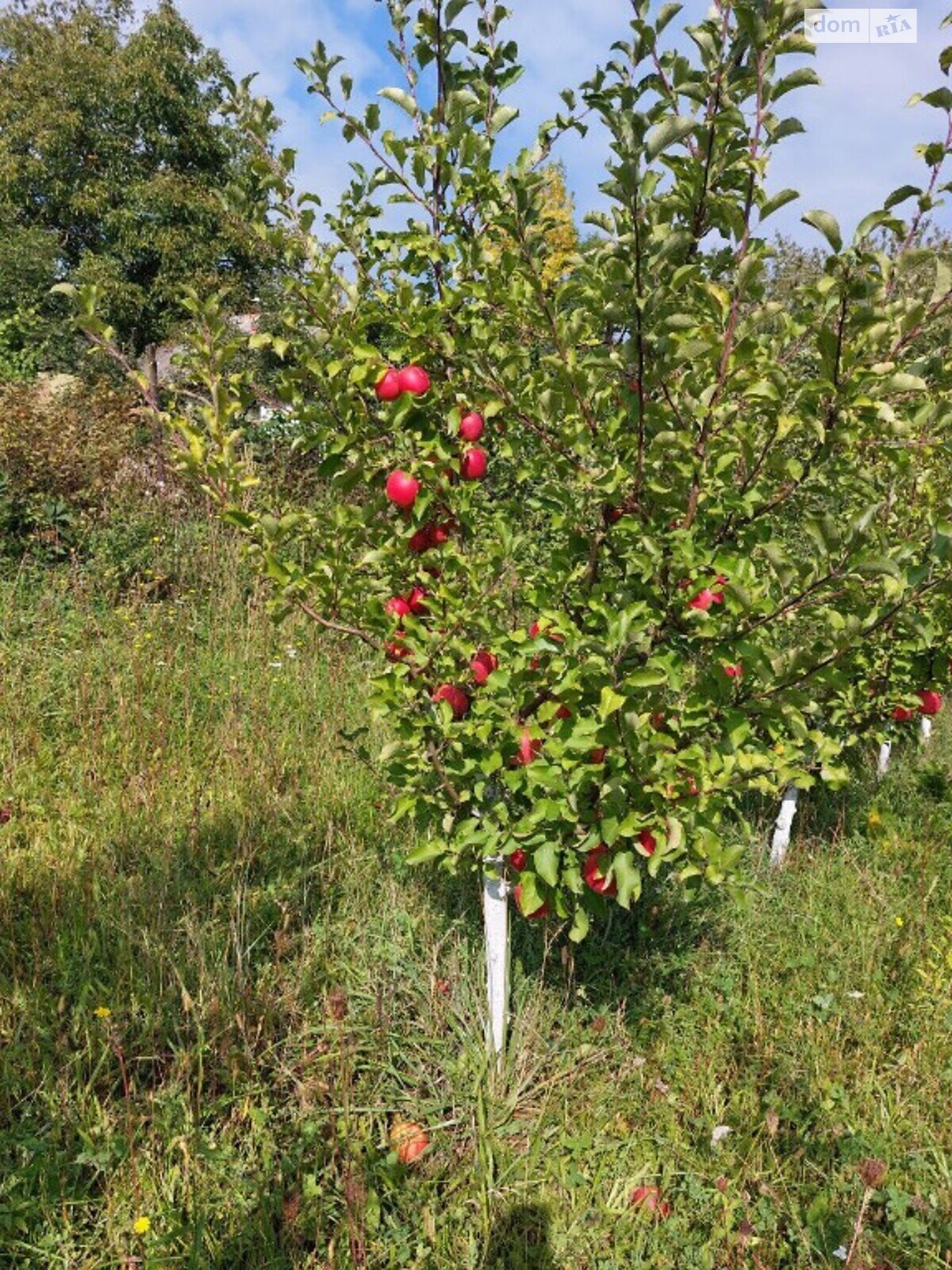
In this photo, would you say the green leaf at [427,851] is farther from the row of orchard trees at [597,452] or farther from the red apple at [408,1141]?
the red apple at [408,1141]

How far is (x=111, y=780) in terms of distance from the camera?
357cm

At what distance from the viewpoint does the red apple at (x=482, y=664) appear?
1.95 m

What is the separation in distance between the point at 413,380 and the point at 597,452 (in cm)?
41

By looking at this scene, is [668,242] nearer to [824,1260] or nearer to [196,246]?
[824,1260]

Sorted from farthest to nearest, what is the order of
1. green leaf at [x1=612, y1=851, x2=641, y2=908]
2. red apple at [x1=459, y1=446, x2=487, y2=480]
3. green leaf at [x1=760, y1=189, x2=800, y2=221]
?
red apple at [x1=459, y1=446, x2=487, y2=480], green leaf at [x1=612, y1=851, x2=641, y2=908], green leaf at [x1=760, y1=189, x2=800, y2=221]

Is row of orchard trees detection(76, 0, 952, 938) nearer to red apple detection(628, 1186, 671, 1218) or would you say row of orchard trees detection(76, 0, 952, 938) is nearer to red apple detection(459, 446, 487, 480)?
red apple detection(459, 446, 487, 480)

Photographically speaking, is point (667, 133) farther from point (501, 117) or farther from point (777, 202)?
point (501, 117)

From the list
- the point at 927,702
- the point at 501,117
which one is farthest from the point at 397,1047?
the point at 927,702

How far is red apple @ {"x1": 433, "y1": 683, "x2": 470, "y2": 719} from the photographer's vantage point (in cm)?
193

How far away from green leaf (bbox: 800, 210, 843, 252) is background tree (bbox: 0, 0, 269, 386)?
16562mm

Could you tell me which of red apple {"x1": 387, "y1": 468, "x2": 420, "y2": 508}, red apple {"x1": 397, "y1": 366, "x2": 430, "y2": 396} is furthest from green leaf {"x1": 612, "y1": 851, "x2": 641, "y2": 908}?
red apple {"x1": 397, "y1": 366, "x2": 430, "y2": 396}

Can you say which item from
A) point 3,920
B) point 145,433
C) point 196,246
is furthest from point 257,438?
point 196,246

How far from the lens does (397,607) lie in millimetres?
1962

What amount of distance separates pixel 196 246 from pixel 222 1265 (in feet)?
58.1
